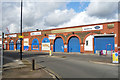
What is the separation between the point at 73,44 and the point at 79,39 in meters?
2.63

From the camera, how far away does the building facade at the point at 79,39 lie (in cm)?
2761

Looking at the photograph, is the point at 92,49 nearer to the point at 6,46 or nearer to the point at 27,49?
the point at 27,49

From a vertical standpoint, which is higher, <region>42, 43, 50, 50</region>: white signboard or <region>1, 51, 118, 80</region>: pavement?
<region>42, 43, 50, 50</region>: white signboard

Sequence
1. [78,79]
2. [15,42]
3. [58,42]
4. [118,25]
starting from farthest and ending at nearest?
[15,42], [58,42], [118,25], [78,79]

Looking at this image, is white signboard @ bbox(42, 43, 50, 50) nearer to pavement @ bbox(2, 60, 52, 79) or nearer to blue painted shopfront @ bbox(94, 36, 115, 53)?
blue painted shopfront @ bbox(94, 36, 115, 53)

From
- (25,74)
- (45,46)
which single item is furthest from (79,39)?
(25,74)

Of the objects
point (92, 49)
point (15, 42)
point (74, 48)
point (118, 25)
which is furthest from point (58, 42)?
point (15, 42)

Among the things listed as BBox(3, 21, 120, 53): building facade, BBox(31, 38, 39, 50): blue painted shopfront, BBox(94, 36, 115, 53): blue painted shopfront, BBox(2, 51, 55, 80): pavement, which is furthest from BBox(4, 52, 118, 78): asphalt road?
BBox(31, 38, 39, 50): blue painted shopfront

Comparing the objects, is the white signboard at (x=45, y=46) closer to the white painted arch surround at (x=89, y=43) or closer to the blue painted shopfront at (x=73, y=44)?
the blue painted shopfront at (x=73, y=44)

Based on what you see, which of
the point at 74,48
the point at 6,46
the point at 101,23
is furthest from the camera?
the point at 6,46

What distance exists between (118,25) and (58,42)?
1751 centimetres

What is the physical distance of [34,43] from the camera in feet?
143

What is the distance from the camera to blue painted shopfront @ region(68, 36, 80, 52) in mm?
33159

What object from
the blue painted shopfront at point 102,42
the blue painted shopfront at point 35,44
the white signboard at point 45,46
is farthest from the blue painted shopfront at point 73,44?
the blue painted shopfront at point 35,44
